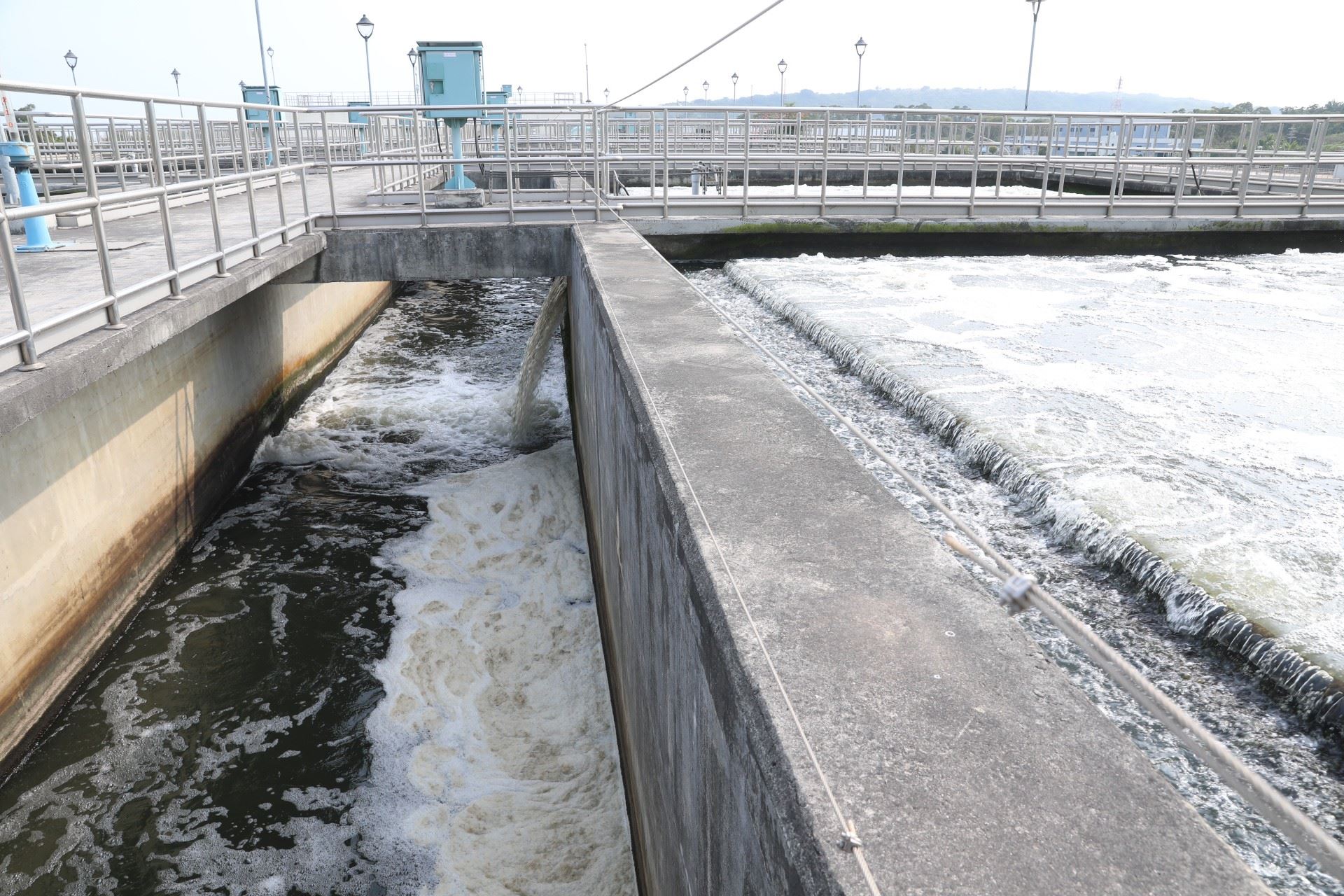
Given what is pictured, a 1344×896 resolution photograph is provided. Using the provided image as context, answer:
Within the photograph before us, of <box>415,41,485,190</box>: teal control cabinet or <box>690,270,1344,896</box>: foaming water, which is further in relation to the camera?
<box>415,41,485,190</box>: teal control cabinet

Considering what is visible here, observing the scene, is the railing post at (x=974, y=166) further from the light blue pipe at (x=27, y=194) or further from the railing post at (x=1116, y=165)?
the light blue pipe at (x=27, y=194)

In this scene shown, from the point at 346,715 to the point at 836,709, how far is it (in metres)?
5.12

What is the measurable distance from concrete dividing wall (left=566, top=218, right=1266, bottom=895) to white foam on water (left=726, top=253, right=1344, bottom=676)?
2.17 meters

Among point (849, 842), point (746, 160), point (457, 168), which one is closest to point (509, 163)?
point (746, 160)

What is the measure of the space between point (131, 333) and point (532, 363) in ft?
23.4

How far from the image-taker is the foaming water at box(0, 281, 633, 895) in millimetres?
4961

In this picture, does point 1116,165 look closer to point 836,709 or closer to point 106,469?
point 106,469

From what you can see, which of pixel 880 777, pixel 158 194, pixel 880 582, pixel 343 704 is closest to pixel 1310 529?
pixel 880 582

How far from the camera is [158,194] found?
239 inches

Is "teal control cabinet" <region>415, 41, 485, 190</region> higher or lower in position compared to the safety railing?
higher

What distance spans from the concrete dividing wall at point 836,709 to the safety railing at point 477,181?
11.7 feet

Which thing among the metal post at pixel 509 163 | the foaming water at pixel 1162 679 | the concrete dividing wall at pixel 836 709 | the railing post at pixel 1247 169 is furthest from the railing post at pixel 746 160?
the concrete dividing wall at pixel 836 709

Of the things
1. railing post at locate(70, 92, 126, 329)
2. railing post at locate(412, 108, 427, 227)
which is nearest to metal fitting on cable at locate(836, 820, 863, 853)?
railing post at locate(70, 92, 126, 329)

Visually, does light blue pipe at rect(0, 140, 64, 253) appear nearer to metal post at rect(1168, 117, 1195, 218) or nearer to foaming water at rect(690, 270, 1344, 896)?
foaming water at rect(690, 270, 1344, 896)
